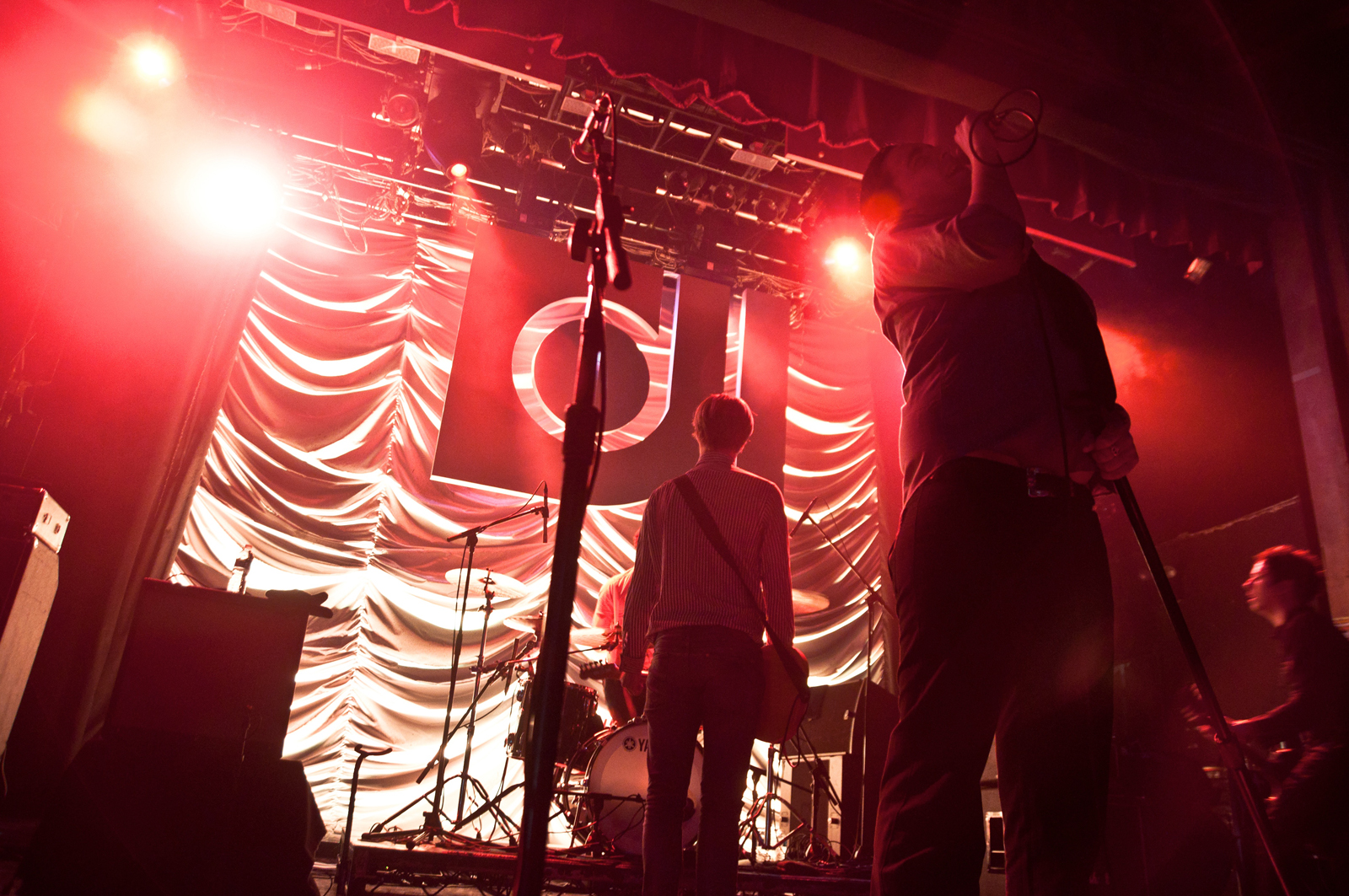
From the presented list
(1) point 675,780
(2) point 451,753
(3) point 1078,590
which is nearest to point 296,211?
(2) point 451,753

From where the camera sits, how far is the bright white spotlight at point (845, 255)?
22.0 ft

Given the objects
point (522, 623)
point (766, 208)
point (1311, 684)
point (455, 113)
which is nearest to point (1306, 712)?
point (1311, 684)

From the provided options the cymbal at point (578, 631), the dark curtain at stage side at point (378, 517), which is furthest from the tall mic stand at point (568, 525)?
the dark curtain at stage side at point (378, 517)

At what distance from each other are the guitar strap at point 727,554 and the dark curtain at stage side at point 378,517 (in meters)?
2.53

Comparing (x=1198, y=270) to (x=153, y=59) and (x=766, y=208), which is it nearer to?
(x=766, y=208)

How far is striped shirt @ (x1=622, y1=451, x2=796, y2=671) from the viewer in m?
2.92

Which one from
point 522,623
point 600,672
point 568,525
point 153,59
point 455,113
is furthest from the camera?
point 455,113

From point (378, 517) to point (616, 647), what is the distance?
255 centimetres

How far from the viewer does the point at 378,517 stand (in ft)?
20.8

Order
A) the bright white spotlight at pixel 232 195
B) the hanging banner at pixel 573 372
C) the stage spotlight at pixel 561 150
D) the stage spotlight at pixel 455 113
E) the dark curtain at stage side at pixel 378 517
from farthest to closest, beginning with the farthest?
the stage spotlight at pixel 561 150
the bright white spotlight at pixel 232 195
the stage spotlight at pixel 455 113
the dark curtain at stage side at pixel 378 517
the hanging banner at pixel 573 372

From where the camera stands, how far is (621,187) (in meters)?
6.68

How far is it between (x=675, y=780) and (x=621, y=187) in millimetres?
5029

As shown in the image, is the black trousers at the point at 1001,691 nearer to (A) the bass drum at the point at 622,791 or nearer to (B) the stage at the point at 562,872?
(B) the stage at the point at 562,872

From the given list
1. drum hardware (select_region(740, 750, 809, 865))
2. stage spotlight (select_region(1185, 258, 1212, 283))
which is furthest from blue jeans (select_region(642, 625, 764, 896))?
stage spotlight (select_region(1185, 258, 1212, 283))
